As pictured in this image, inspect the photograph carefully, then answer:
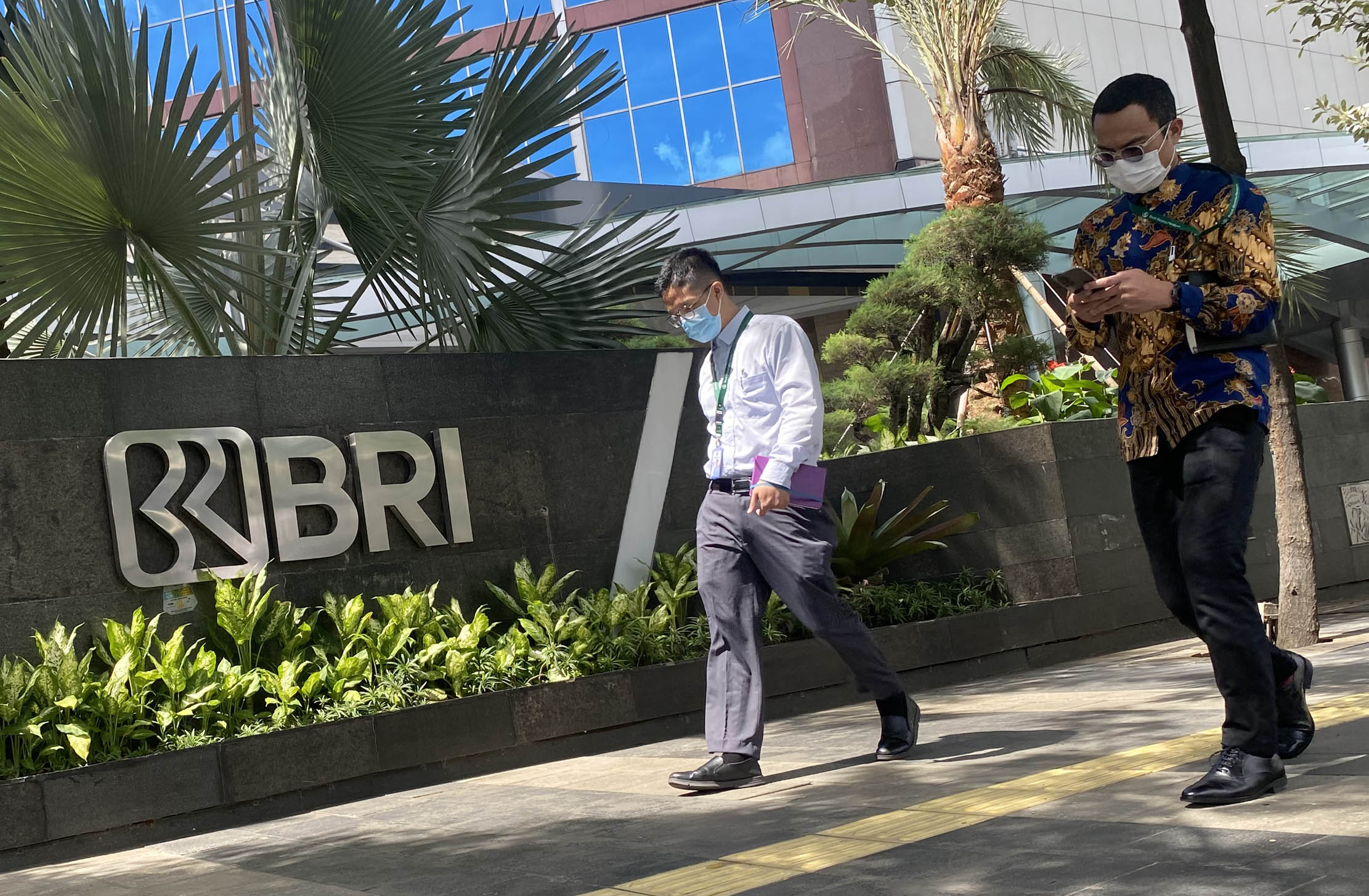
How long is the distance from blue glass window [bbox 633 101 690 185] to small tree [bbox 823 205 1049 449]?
1017 inches

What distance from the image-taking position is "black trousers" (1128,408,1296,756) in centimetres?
343

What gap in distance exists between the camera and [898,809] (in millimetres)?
3818

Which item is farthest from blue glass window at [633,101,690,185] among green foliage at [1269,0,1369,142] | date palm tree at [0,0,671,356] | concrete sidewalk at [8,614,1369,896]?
concrete sidewalk at [8,614,1369,896]

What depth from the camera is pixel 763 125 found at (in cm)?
3544

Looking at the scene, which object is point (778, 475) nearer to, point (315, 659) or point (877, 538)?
point (315, 659)

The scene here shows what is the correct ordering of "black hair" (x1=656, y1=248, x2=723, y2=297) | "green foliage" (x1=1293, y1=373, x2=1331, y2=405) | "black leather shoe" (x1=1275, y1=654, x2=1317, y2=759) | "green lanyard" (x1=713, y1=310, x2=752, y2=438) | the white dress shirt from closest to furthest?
1. "black leather shoe" (x1=1275, y1=654, x2=1317, y2=759)
2. the white dress shirt
3. "green lanyard" (x1=713, y1=310, x2=752, y2=438)
4. "black hair" (x1=656, y1=248, x2=723, y2=297)
5. "green foliage" (x1=1293, y1=373, x2=1331, y2=405)

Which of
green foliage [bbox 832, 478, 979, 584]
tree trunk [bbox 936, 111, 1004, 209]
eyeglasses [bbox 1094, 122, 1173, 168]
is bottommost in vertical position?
green foliage [bbox 832, 478, 979, 584]

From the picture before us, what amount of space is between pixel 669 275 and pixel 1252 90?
39.8m

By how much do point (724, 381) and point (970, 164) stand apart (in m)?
7.51

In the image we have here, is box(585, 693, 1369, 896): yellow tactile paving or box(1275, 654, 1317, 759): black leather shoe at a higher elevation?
box(1275, 654, 1317, 759): black leather shoe

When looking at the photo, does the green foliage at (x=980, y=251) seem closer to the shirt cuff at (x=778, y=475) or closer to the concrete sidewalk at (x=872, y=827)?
the concrete sidewalk at (x=872, y=827)

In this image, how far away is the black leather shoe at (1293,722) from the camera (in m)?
3.72

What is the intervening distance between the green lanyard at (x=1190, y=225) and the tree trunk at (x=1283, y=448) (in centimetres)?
387

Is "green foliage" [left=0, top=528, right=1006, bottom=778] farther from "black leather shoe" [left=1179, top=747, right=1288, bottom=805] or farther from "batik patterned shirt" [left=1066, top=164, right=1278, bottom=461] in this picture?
"black leather shoe" [left=1179, top=747, right=1288, bottom=805]
